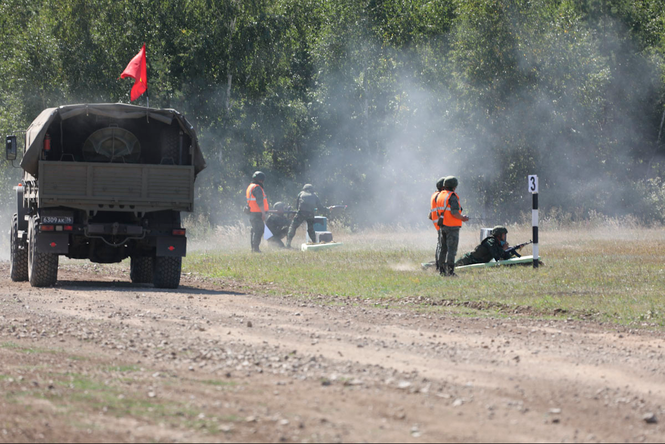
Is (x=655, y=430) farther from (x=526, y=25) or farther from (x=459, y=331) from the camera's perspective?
(x=526, y=25)

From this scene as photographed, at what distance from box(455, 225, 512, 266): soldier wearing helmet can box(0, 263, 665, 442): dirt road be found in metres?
5.89

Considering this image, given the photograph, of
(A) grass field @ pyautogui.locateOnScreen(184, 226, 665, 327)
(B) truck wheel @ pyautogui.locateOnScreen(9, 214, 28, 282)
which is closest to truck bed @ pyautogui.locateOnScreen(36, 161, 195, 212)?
(A) grass field @ pyautogui.locateOnScreen(184, 226, 665, 327)

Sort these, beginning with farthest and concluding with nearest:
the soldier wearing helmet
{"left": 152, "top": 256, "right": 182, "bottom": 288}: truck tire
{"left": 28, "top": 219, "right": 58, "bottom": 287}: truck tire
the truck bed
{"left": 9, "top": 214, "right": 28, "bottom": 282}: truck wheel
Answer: the soldier wearing helmet → {"left": 9, "top": 214, "right": 28, "bottom": 282}: truck wheel → {"left": 152, "top": 256, "right": 182, "bottom": 288}: truck tire → {"left": 28, "top": 219, "right": 58, "bottom": 287}: truck tire → the truck bed

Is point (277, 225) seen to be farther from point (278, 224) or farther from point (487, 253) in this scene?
point (487, 253)

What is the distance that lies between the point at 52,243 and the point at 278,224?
11296mm

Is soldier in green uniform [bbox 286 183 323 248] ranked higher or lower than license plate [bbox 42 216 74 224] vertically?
higher

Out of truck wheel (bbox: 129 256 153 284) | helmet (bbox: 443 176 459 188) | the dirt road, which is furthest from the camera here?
truck wheel (bbox: 129 256 153 284)

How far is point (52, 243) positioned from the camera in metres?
14.9

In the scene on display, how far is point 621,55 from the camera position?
139 feet

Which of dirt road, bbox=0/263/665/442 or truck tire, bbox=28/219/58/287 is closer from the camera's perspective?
dirt road, bbox=0/263/665/442

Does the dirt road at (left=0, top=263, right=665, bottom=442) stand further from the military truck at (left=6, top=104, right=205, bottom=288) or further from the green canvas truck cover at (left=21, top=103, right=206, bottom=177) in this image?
the green canvas truck cover at (left=21, top=103, right=206, bottom=177)

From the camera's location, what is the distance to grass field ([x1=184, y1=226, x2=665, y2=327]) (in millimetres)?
12445

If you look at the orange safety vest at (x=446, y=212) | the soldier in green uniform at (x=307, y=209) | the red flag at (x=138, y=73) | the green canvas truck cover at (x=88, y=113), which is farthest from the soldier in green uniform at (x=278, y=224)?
the orange safety vest at (x=446, y=212)

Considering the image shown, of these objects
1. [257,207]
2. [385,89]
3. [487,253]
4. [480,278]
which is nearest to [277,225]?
[257,207]
